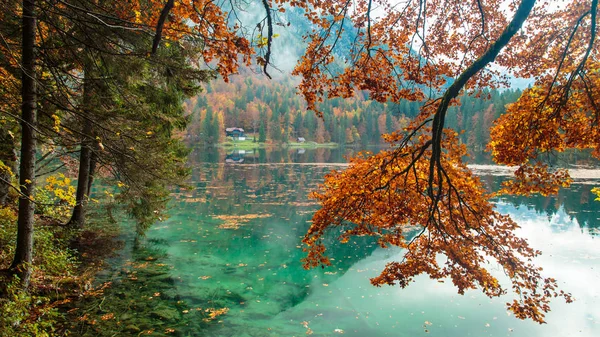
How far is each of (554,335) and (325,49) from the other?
8865 millimetres

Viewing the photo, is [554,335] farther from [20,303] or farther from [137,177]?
[20,303]

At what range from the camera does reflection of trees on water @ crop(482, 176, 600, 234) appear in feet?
66.2

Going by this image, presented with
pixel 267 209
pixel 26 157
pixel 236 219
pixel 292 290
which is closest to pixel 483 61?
pixel 26 157

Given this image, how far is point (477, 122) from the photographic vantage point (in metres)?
81.8

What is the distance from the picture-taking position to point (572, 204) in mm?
23969

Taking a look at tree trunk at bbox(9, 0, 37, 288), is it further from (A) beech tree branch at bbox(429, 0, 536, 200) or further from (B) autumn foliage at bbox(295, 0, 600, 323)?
(A) beech tree branch at bbox(429, 0, 536, 200)

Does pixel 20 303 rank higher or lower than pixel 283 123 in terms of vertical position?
lower

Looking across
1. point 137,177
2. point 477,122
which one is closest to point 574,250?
point 137,177

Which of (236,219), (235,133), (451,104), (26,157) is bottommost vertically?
(236,219)

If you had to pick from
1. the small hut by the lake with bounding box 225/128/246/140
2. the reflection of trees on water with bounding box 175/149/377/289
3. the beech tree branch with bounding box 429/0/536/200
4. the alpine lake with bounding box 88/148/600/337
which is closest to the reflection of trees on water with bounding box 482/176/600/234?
the alpine lake with bounding box 88/148/600/337

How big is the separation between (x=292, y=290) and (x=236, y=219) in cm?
929

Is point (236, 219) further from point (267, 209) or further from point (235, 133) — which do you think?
point (235, 133)

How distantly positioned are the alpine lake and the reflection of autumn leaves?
0.10 m

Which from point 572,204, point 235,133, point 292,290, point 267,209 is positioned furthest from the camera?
point 235,133
